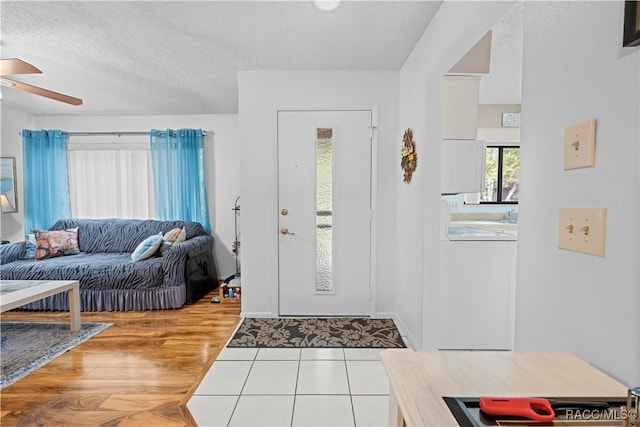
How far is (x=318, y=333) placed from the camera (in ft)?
9.83

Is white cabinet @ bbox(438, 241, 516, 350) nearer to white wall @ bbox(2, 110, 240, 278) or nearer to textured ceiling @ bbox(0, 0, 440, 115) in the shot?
textured ceiling @ bbox(0, 0, 440, 115)

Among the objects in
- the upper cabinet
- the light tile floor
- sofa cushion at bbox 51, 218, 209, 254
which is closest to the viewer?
the light tile floor

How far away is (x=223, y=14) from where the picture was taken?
7.50 ft

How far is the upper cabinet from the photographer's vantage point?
2502 millimetres

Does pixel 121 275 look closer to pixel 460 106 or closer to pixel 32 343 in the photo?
pixel 32 343

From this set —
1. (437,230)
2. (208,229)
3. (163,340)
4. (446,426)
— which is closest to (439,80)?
(437,230)

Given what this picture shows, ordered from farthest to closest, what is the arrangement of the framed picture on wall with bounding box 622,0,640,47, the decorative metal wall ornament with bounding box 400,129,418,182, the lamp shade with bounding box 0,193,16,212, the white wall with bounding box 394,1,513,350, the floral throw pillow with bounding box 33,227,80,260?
the lamp shade with bounding box 0,193,16,212, the floral throw pillow with bounding box 33,227,80,260, the decorative metal wall ornament with bounding box 400,129,418,182, the white wall with bounding box 394,1,513,350, the framed picture on wall with bounding box 622,0,640,47

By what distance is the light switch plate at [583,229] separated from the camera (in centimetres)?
86

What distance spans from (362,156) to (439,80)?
1.06 metres

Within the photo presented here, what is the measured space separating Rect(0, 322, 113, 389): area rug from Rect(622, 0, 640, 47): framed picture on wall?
3372 mm

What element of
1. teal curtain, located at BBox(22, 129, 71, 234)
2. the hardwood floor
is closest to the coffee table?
the hardwood floor

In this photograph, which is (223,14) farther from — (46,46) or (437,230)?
(437,230)

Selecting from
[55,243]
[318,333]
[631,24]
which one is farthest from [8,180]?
[631,24]

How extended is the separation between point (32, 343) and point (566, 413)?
362 centimetres
